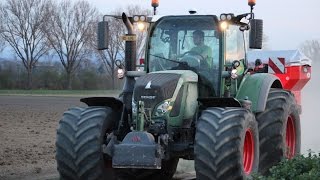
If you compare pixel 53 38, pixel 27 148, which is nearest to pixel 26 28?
pixel 53 38

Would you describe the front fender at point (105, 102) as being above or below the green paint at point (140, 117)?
above

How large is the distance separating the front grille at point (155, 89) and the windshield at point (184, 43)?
2.36 feet

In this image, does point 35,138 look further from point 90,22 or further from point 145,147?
point 90,22

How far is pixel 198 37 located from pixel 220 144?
6.65ft

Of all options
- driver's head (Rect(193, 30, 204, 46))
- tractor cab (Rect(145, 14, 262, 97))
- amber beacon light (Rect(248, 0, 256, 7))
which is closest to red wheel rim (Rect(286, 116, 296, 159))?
tractor cab (Rect(145, 14, 262, 97))

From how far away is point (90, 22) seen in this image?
208 ft

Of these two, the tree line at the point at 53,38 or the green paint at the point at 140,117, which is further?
the tree line at the point at 53,38

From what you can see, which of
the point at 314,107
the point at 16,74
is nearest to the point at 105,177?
the point at 314,107

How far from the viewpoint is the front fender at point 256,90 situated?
8336mm

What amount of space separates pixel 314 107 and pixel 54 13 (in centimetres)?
5025

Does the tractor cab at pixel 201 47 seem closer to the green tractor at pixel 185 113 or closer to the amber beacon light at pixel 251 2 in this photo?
the green tractor at pixel 185 113

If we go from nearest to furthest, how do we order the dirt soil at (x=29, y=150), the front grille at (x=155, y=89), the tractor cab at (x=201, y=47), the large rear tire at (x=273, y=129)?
the front grille at (x=155, y=89)
the tractor cab at (x=201, y=47)
the large rear tire at (x=273, y=129)
the dirt soil at (x=29, y=150)

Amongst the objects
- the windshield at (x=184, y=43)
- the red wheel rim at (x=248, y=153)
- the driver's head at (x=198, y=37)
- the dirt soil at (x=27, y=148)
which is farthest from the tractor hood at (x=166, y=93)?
the dirt soil at (x=27, y=148)

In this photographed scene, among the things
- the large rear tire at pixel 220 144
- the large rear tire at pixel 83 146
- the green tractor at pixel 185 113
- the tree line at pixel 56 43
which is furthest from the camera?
the tree line at pixel 56 43
